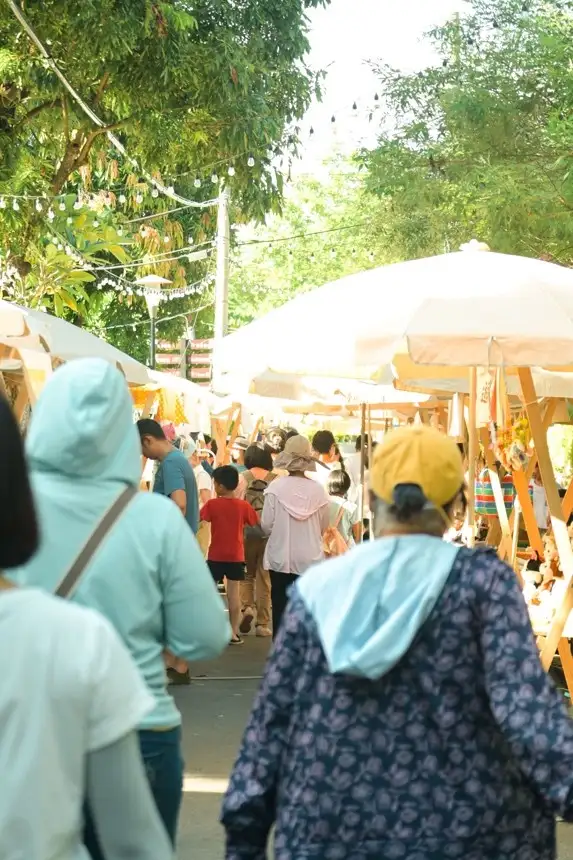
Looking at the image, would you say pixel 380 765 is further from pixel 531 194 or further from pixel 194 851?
pixel 531 194

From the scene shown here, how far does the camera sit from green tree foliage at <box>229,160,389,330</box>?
65.9 meters

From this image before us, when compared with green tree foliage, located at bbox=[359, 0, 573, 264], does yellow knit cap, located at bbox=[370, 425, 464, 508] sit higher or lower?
lower

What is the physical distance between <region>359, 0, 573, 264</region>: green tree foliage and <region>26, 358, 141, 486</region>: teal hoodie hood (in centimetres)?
1664

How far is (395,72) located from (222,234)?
5510 mm

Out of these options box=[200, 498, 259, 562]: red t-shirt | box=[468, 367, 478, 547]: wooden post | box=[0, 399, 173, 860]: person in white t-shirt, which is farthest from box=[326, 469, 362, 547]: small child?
box=[0, 399, 173, 860]: person in white t-shirt

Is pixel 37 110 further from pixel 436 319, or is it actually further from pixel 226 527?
pixel 436 319

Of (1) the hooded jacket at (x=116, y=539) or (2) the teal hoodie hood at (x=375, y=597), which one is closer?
(2) the teal hoodie hood at (x=375, y=597)

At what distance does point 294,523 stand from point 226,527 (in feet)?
5.80

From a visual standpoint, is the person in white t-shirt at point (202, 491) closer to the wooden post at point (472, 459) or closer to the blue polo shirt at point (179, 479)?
the blue polo shirt at point (179, 479)

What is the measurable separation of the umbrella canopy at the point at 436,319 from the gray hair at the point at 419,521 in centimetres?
374

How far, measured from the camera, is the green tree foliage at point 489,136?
68.0ft

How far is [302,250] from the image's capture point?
225 feet

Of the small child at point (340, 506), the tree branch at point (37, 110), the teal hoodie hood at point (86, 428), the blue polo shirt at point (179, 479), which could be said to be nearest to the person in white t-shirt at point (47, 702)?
the teal hoodie hood at point (86, 428)

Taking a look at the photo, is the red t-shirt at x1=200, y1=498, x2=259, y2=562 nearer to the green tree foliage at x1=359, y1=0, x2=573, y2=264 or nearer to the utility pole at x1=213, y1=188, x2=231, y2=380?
the green tree foliage at x1=359, y1=0, x2=573, y2=264
